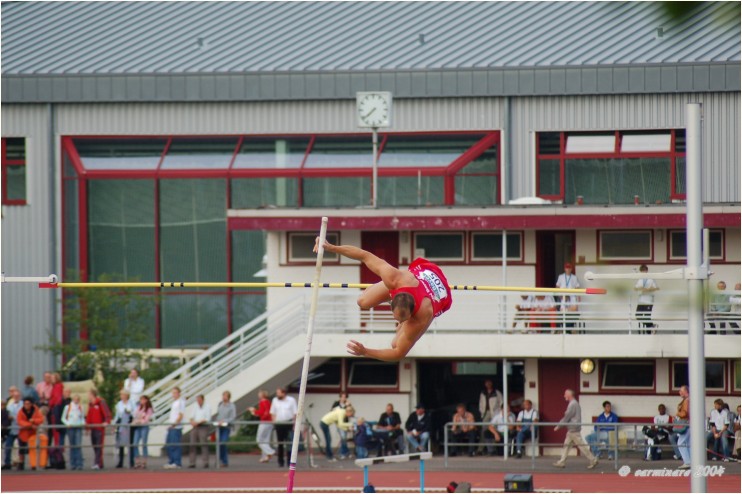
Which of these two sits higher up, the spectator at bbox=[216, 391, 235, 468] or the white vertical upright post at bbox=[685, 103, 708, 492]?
the white vertical upright post at bbox=[685, 103, 708, 492]

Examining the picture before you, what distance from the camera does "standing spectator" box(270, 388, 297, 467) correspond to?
20766 millimetres

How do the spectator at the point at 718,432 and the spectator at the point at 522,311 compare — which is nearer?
the spectator at the point at 718,432

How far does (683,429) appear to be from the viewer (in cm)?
1983

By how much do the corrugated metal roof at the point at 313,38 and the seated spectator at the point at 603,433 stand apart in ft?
30.9

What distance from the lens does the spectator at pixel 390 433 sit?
20.9m

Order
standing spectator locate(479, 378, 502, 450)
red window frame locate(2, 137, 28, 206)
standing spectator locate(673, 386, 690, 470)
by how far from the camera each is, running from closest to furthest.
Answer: standing spectator locate(673, 386, 690, 470)
standing spectator locate(479, 378, 502, 450)
red window frame locate(2, 137, 28, 206)

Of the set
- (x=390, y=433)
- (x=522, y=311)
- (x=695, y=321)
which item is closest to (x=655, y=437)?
(x=522, y=311)

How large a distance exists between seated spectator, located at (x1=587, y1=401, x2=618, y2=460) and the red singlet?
10576 mm

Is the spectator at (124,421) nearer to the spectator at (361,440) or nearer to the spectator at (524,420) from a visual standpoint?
the spectator at (361,440)

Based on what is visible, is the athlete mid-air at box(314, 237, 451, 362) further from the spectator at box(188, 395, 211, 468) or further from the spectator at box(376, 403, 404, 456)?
the spectator at box(188, 395, 211, 468)

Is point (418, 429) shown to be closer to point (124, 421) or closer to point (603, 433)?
point (603, 433)

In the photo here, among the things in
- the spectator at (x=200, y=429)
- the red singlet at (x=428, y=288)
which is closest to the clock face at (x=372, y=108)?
the spectator at (x=200, y=429)

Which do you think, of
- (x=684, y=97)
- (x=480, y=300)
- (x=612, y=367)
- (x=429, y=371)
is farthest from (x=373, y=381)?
(x=684, y=97)

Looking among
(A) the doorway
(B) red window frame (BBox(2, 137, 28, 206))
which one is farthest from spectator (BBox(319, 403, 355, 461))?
(B) red window frame (BBox(2, 137, 28, 206))
